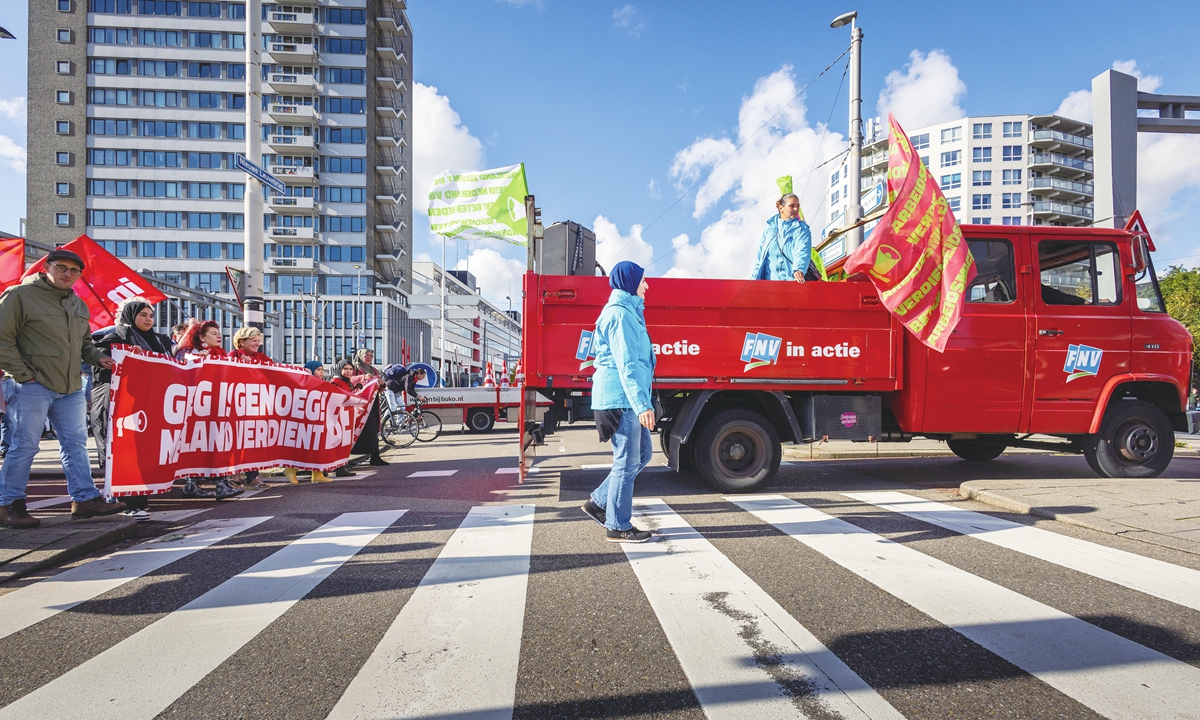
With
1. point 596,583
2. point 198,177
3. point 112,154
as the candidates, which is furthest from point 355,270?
point 596,583

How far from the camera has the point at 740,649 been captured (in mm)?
2504

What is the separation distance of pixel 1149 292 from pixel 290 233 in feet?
212

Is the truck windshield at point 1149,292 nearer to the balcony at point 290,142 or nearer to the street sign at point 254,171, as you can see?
the street sign at point 254,171

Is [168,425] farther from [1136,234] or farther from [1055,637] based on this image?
[1136,234]

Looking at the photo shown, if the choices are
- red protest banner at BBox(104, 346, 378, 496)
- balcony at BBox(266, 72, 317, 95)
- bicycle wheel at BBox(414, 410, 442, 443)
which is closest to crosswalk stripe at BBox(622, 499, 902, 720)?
red protest banner at BBox(104, 346, 378, 496)

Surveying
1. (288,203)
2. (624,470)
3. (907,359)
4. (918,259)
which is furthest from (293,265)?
(624,470)

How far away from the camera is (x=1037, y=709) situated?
2049 mm

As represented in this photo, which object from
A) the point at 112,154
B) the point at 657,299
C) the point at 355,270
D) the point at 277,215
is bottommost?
the point at 657,299

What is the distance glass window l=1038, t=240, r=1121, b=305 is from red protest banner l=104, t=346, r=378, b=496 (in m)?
8.49

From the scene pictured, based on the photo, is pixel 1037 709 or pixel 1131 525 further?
pixel 1131 525

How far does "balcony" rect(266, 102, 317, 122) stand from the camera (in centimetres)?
5831

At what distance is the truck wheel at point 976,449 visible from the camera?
26.1ft

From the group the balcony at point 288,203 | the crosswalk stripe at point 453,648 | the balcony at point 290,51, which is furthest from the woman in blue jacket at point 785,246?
the balcony at point 290,51

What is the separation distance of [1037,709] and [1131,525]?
353 cm
